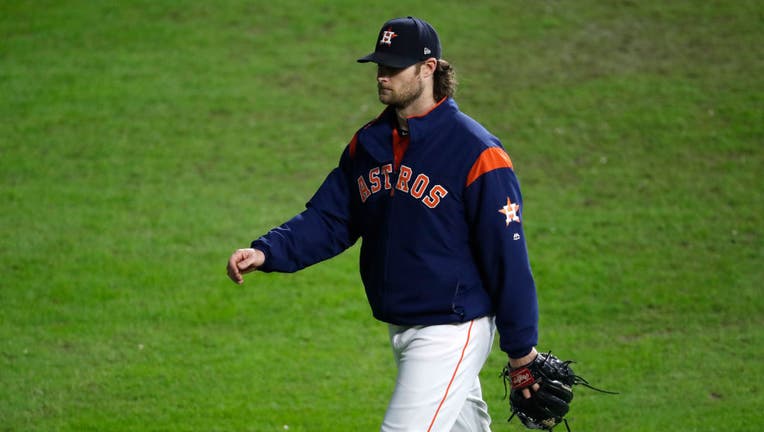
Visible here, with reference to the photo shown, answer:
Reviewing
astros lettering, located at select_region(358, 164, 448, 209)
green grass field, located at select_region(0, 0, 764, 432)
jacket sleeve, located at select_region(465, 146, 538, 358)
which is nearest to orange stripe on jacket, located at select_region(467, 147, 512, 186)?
jacket sleeve, located at select_region(465, 146, 538, 358)

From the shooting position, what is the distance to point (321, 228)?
185 inches

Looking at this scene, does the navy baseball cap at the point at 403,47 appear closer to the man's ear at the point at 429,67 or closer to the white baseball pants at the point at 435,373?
the man's ear at the point at 429,67

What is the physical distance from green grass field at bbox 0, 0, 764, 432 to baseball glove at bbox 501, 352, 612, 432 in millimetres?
1838

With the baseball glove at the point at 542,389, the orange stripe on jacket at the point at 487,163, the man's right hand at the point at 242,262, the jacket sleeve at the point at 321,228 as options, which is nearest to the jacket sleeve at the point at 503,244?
the orange stripe on jacket at the point at 487,163

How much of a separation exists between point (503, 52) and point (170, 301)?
672cm

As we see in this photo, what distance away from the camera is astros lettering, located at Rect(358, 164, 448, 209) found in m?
4.22

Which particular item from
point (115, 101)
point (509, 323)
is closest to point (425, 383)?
point (509, 323)

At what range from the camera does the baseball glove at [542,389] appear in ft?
14.0

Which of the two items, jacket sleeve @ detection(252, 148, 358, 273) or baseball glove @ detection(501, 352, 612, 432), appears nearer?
baseball glove @ detection(501, 352, 612, 432)

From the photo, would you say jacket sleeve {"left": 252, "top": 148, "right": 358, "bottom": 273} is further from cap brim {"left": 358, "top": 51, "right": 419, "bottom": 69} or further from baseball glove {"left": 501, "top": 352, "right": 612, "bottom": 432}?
baseball glove {"left": 501, "top": 352, "right": 612, "bottom": 432}

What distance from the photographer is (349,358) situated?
23.6ft

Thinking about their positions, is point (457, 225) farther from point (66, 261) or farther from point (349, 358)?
point (66, 261)

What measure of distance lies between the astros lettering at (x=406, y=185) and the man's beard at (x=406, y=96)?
0.89 feet

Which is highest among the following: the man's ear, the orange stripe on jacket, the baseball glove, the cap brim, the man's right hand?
the cap brim
